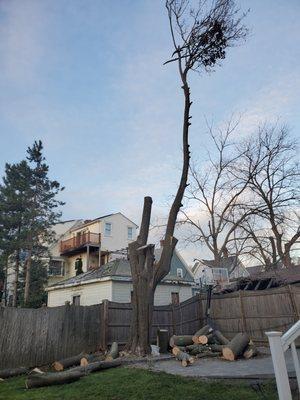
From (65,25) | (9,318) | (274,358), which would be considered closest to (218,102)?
(65,25)

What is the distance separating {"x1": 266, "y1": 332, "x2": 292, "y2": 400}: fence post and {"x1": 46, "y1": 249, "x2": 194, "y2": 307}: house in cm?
1796

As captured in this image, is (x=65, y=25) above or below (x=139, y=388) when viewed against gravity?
above

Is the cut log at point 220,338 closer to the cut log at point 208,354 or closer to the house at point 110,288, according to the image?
the cut log at point 208,354

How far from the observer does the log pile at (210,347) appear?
1069cm

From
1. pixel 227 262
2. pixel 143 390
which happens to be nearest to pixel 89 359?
pixel 143 390

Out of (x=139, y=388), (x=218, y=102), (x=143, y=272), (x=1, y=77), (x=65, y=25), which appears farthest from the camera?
(x=218, y=102)

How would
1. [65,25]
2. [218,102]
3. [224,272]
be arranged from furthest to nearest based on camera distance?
1. [224,272]
2. [218,102]
3. [65,25]

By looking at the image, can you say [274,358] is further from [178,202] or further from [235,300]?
[235,300]

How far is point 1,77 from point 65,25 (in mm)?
2387

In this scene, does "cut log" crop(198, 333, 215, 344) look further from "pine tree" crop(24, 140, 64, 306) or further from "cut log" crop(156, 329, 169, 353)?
"pine tree" crop(24, 140, 64, 306)

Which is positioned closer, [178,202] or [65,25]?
[65,25]

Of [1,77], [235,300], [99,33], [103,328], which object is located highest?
[99,33]

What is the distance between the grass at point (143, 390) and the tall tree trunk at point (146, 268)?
3310mm

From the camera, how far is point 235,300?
14.9 meters
